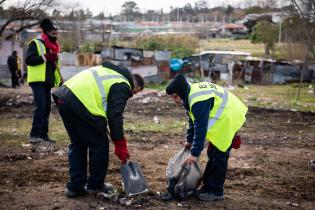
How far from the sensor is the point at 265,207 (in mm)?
5062

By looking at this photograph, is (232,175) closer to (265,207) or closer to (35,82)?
(265,207)

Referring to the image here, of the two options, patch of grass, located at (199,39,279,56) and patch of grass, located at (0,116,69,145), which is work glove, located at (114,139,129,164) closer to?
patch of grass, located at (0,116,69,145)

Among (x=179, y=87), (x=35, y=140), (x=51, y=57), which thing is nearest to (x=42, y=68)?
(x=51, y=57)

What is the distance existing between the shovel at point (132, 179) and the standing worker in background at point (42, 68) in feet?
9.77

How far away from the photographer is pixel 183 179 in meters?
5.02

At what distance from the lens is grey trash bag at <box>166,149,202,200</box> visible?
5043 mm

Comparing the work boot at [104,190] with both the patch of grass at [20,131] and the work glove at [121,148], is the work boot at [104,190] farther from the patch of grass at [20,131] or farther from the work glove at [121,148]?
the patch of grass at [20,131]

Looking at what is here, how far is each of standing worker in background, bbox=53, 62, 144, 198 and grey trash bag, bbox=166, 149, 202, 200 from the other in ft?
1.90

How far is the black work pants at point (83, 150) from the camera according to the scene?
486cm

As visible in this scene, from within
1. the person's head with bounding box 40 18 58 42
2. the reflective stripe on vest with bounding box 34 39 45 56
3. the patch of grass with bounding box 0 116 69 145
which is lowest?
the patch of grass with bounding box 0 116 69 145

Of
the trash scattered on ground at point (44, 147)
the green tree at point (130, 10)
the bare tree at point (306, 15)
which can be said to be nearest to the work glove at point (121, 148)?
the trash scattered on ground at point (44, 147)

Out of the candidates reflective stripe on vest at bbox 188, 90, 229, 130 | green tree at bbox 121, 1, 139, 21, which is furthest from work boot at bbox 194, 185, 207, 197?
green tree at bbox 121, 1, 139, 21

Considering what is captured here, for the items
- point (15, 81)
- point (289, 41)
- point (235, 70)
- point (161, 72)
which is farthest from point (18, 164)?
point (289, 41)

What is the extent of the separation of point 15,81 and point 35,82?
41.6 ft
